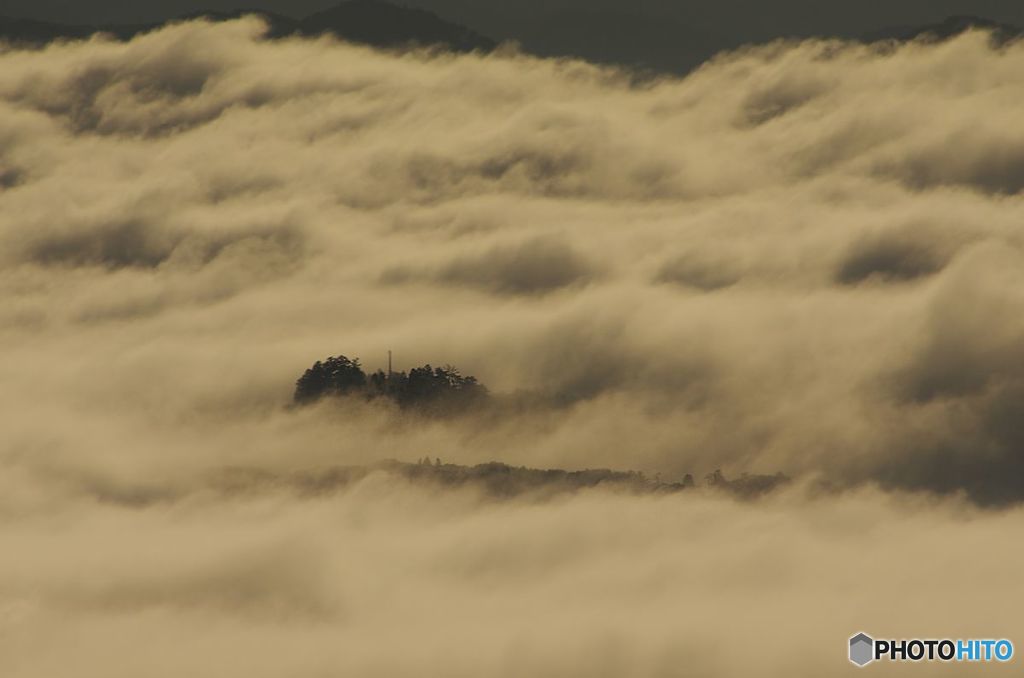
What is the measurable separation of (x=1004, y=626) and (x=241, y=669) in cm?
6176

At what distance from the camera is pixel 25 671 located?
5212 inches

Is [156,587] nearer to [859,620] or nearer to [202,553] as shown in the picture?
[202,553]

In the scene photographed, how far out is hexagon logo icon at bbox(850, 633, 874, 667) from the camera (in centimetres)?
6863

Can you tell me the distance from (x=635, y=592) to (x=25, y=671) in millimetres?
62647

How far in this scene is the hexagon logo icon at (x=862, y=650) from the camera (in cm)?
6863

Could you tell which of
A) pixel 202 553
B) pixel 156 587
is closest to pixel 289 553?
pixel 202 553

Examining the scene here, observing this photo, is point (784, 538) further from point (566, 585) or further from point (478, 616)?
point (478, 616)

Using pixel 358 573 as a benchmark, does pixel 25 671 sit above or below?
below

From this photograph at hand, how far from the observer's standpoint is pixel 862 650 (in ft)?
230

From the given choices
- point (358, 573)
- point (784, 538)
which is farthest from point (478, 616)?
point (784, 538)

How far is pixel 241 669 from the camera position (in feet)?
451

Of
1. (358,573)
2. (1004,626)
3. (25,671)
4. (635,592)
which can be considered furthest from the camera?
(358,573)

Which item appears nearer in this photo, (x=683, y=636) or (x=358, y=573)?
(x=683, y=636)

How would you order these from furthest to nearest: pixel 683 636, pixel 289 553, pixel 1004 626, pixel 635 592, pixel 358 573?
pixel 289 553
pixel 358 573
pixel 635 592
pixel 683 636
pixel 1004 626
